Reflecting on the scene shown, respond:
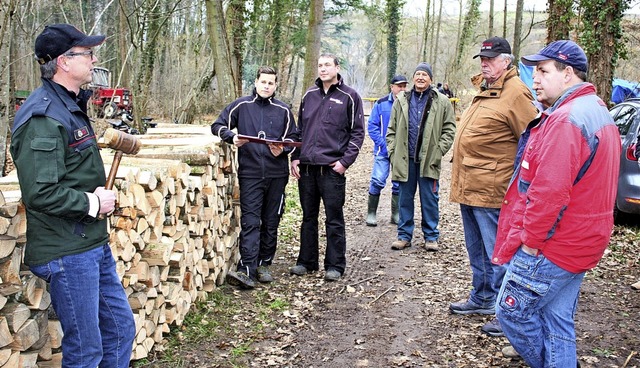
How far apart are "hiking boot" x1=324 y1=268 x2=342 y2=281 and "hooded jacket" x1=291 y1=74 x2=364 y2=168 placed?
1.19 m

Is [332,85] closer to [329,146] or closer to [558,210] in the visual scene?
[329,146]

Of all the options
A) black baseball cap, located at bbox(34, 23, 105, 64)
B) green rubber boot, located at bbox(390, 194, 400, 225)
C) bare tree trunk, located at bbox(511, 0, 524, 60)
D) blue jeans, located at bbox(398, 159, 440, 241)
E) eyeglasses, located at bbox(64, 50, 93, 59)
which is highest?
bare tree trunk, located at bbox(511, 0, 524, 60)

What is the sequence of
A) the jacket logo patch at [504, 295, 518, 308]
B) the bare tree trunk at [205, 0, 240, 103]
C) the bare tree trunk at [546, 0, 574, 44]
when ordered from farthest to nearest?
the bare tree trunk at [205, 0, 240, 103], the bare tree trunk at [546, 0, 574, 44], the jacket logo patch at [504, 295, 518, 308]

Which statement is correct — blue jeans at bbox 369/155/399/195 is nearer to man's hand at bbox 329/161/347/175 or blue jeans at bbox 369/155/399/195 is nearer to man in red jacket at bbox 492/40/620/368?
man's hand at bbox 329/161/347/175

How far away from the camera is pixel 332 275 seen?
244 inches

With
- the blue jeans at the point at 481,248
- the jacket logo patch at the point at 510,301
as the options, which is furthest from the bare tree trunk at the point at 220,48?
the jacket logo patch at the point at 510,301

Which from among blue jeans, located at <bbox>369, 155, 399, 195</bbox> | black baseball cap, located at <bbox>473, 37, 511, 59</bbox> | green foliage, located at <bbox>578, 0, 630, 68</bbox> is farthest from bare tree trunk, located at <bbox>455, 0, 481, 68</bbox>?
black baseball cap, located at <bbox>473, 37, 511, 59</bbox>

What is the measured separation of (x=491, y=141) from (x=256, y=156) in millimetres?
2309

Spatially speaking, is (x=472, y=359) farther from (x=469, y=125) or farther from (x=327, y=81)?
(x=327, y=81)

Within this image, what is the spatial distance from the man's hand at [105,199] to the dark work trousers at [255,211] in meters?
2.88

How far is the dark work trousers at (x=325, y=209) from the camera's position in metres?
6.08

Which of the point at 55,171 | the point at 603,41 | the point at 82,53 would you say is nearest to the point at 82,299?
the point at 55,171

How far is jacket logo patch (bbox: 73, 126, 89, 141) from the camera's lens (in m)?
2.93

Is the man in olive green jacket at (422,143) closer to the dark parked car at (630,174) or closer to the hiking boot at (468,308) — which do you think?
the hiking boot at (468,308)
